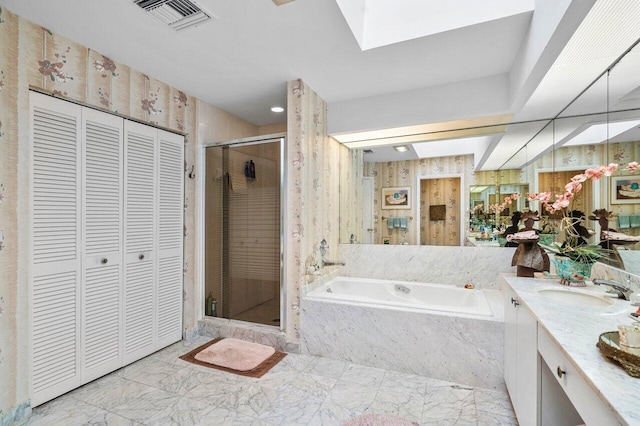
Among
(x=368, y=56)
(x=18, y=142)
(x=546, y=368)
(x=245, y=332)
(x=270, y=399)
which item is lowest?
(x=270, y=399)

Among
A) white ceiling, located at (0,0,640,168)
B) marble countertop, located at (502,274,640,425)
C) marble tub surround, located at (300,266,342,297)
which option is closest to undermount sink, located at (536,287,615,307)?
marble countertop, located at (502,274,640,425)

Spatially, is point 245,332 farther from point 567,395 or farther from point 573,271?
point 573,271

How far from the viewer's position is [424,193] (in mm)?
3258

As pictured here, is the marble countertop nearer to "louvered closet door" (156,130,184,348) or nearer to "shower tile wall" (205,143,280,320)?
"shower tile wall" (205,143,280,320)

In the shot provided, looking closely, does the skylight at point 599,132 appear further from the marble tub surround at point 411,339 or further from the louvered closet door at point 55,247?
the louvered closet door at point 55,247

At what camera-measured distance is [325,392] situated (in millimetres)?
2133

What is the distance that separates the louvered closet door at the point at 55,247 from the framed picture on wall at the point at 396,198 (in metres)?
2.80

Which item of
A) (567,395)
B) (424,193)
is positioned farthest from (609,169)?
(424,193)

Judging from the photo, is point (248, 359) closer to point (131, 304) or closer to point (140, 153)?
point (131, 304)

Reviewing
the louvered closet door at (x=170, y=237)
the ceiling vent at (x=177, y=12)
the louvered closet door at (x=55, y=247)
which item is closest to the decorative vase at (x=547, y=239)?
the ceiling vent at (x=177, y=12)

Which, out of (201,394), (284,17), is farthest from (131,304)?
(284,17)

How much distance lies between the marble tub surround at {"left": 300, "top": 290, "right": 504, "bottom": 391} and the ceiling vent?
2273 millimetres

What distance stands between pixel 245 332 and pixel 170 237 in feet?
3.86

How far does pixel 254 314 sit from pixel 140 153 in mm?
1821
